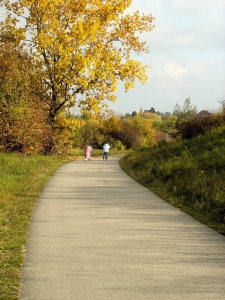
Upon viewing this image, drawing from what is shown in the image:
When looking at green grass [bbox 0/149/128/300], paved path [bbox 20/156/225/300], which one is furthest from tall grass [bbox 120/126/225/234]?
green grass [bbox 0/149/128/300]

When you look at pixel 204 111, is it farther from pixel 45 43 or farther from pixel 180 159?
pixel 45 43

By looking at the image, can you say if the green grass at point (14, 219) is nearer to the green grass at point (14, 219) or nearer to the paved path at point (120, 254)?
the green grass at point (14, 219)

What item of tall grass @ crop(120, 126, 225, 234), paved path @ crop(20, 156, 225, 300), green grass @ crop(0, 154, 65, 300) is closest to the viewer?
paved path @ crop(20, 156, 225, 300)

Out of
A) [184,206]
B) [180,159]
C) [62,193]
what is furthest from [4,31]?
[184,206]

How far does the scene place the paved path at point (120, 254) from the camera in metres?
5.12

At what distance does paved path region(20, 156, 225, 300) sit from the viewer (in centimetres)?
512

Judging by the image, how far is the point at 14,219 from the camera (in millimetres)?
9688

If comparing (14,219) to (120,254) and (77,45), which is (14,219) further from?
(77,45)

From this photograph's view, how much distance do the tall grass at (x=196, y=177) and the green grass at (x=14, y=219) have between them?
144 inches

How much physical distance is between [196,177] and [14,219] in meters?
6.58

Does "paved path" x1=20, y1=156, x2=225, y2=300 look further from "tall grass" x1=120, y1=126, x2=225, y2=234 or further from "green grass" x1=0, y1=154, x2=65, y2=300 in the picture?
"tall grass" x1=120, y1=126, x2=225, y2=234

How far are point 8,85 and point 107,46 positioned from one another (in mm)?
9773

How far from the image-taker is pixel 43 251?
6906 mm

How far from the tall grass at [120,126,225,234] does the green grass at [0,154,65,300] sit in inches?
144
